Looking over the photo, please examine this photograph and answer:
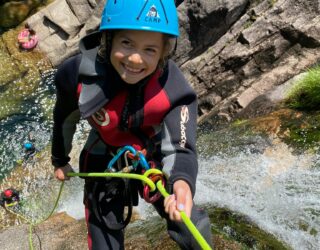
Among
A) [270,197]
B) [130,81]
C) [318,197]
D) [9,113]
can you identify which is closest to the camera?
[130,81]

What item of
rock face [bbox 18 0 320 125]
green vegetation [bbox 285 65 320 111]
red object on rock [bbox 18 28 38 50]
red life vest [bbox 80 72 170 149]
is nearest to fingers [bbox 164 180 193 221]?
red life vest [bbox 80 72 170 149]

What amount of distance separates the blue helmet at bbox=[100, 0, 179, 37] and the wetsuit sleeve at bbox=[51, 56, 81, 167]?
37cm

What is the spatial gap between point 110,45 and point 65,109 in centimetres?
Result: 62

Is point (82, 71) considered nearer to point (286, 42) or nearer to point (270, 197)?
point (270, 197)

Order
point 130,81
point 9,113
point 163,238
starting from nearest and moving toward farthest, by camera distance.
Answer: point 130,81 < point 163,238 < point 9,113

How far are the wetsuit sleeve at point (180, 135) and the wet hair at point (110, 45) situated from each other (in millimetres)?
144

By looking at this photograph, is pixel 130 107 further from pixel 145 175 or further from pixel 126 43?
pixel 145 175

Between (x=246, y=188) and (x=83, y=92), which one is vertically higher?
(x=83, y=92)

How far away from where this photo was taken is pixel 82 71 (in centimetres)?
259

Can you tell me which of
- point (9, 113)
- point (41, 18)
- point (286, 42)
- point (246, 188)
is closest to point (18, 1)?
point (41, 18)

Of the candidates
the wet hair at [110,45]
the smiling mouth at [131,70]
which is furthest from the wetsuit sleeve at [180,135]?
the smiling mouth at [131,70]

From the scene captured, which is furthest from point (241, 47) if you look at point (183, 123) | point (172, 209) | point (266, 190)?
point (172, 209)

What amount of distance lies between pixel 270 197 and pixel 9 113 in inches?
331

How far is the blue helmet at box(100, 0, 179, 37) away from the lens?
7.78 ft
